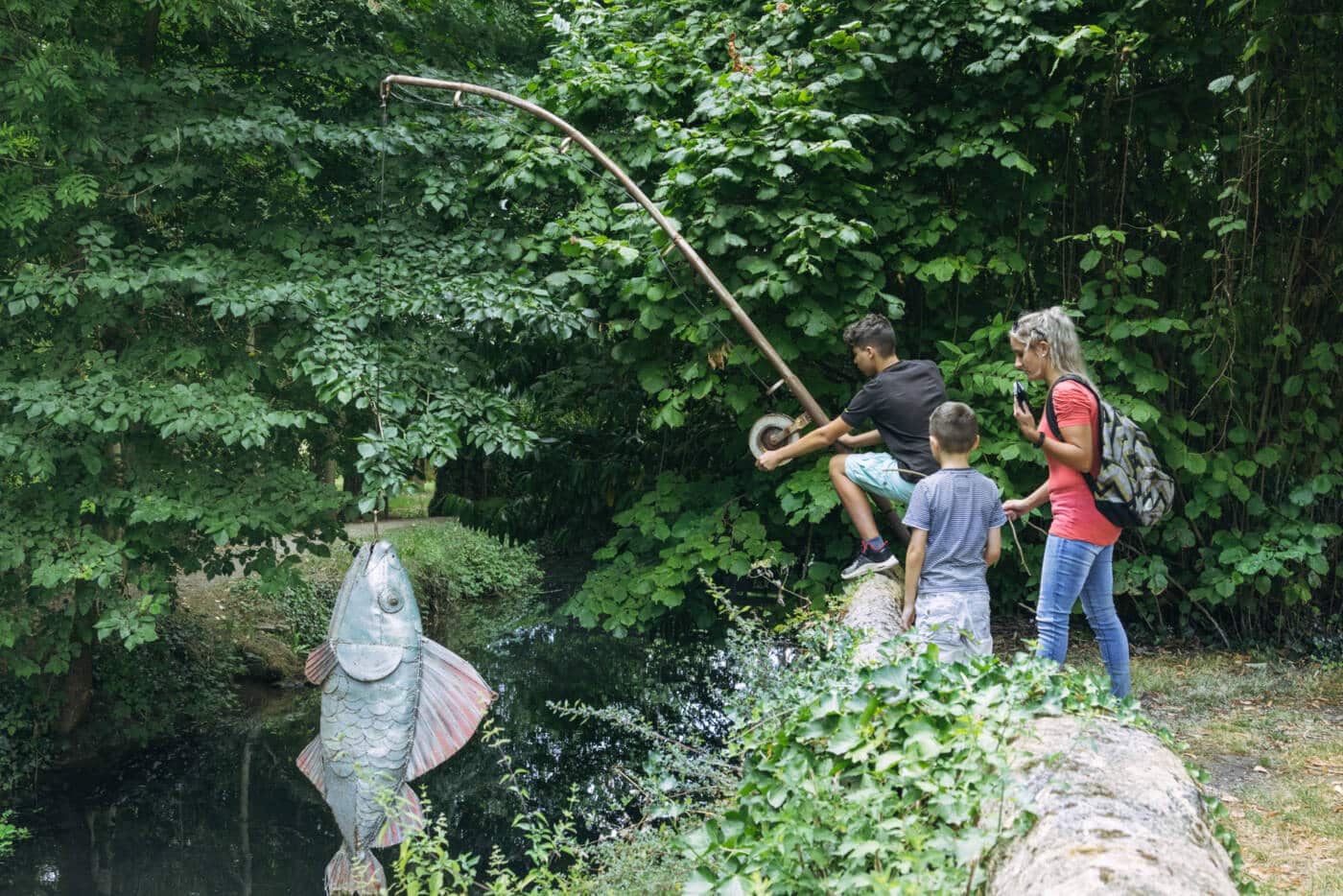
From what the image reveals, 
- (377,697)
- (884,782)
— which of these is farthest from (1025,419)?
(377,697)

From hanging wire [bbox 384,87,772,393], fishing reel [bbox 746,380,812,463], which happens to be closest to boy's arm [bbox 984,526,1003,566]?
fishing reel [bbox 746,380,812,463]

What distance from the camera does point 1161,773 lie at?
85.6 inches

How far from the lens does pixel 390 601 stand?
4.43 m

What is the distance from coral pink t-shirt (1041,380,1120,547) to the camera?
12.5ft

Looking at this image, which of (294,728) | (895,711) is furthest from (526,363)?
(895,711)

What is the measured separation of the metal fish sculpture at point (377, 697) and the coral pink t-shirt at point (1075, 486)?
2481 mm

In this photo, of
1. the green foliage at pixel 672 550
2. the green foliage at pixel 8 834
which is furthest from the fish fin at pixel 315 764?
the green foliage at pixel 8 834

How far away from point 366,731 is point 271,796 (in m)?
4.42

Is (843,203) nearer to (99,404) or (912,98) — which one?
(912,98)

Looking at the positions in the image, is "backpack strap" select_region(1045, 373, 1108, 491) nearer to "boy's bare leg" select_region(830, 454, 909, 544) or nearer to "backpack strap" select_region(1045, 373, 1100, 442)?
"backpack strap" select_region(1045, 373, 1100, 442)

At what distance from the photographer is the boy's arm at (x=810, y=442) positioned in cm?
477

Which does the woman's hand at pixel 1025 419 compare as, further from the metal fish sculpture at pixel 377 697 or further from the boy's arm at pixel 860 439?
the metal fish sculpture at pixel 377 697

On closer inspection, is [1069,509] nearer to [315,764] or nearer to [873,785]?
[873,785]

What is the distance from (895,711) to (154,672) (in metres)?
8.61
